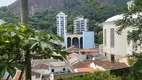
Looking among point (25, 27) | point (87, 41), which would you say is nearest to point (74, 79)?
point (25, 27)

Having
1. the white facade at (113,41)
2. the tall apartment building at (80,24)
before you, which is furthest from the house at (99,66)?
the tall apartment building at (80,24)

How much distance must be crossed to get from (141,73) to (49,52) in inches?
156

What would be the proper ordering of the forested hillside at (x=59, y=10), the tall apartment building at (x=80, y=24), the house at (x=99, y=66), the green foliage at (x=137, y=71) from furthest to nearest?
the tall apartment building at (x=80, y=24) < the forested hillside at (x=59, y=10) < the house at (x=99, y=66) < the green foliage at (x=137, y=71)

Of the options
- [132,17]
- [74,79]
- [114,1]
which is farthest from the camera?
[114,1]

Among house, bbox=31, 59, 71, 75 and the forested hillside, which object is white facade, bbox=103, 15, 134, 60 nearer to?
house, bbox=31, 59, 71, 75

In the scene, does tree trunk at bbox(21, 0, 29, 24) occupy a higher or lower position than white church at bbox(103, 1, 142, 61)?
higher

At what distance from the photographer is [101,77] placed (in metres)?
5.63

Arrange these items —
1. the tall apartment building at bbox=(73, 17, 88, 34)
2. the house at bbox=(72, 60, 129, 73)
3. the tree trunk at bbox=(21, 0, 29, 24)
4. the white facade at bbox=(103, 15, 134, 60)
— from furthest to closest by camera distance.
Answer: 1. the tall apartment building at bbox=(73, 17, 88, 34)
2. the white facade at bbox=(103, 15, 134, 60)
3. the house at bbox=(72, 60, 129, 73)
4. the tree trunk at bbox=(21, 0, 29, 24)

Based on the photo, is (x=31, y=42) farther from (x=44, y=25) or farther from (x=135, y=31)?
(x=44, y=25)

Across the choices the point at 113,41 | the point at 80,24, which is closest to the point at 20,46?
the point at 113,41

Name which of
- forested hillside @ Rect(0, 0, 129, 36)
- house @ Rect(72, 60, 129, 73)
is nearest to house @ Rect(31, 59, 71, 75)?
house @ Rect(72, 60, 129, 73)

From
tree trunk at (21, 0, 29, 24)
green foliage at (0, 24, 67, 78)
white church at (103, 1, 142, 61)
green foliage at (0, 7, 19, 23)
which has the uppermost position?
green foliage at (0, 7, 19, 23)

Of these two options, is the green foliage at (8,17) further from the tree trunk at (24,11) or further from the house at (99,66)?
the house at (99,66)

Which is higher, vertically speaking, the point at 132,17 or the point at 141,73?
the point at 132,17
